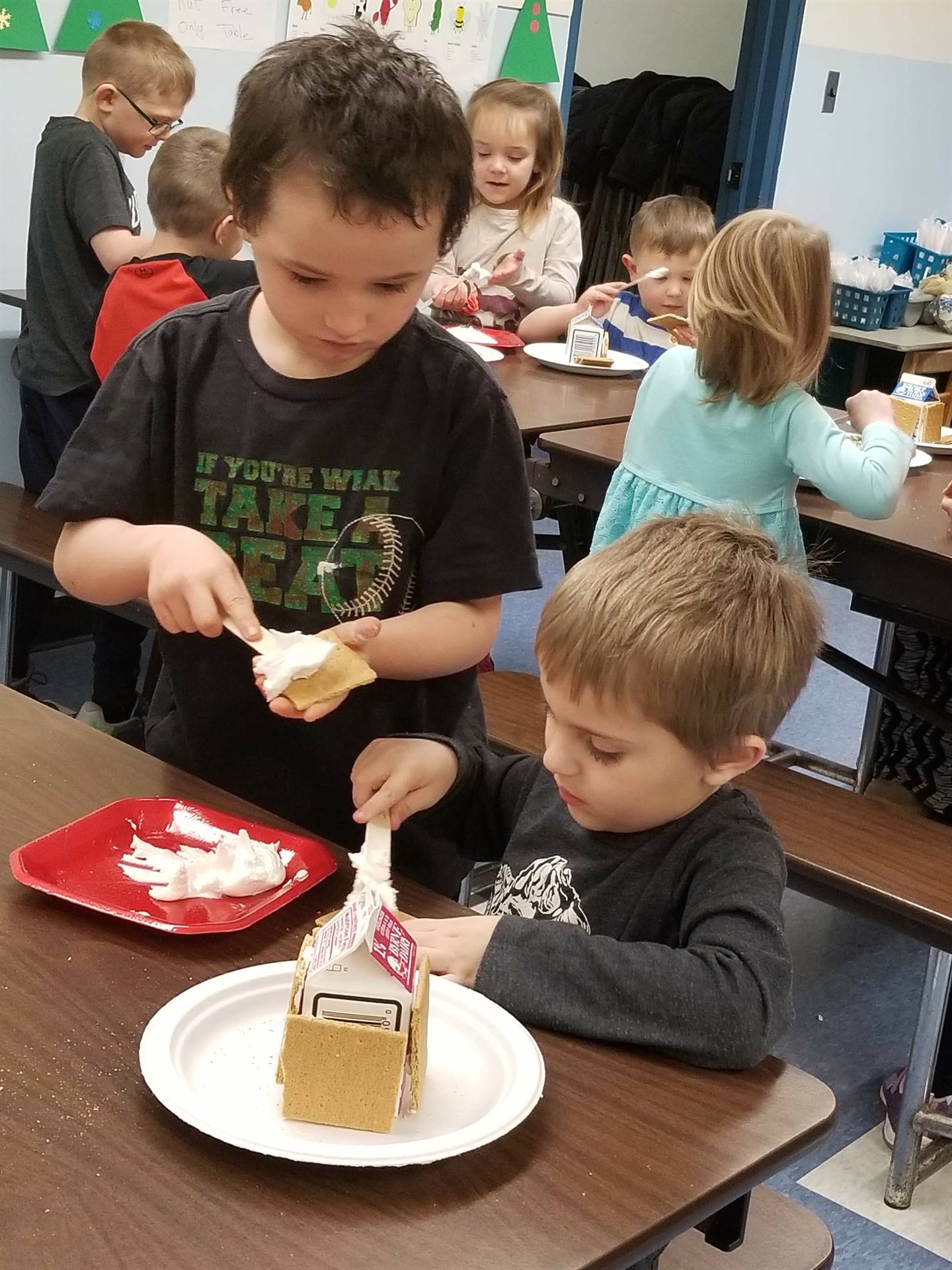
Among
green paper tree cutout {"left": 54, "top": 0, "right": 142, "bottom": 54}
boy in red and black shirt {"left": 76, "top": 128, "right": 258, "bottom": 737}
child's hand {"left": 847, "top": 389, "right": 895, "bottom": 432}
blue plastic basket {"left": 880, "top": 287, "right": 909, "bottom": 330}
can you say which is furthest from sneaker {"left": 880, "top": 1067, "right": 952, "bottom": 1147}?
blue plastic basket {"left": 880, "top": 287, "right": 909, "bottom": 330}

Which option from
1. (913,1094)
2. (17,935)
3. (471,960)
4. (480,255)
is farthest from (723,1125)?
(480,255)

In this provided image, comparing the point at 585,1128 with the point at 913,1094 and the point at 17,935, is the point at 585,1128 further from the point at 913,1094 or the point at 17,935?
the point at 913,1094

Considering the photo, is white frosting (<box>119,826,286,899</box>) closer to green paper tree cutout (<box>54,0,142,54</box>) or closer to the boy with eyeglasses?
the boy with eyeglasses

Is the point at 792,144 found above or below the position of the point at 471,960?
above

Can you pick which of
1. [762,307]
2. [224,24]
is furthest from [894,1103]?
[224,24]

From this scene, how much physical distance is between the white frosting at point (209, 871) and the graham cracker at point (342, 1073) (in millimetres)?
258

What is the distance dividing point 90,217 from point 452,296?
2.86 feet

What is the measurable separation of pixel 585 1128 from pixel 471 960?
17 centimetres

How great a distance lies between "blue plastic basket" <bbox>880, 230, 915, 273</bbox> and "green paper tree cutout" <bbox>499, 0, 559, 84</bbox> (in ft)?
7.42

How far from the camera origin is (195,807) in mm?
1218

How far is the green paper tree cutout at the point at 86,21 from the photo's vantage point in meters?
3.63

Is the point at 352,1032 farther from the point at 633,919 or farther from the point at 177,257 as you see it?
the point at 177,257

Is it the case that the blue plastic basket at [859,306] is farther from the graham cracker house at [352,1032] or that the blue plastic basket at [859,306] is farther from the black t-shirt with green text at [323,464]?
the graham cracker house at [352,1032]

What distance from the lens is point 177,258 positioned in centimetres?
293
